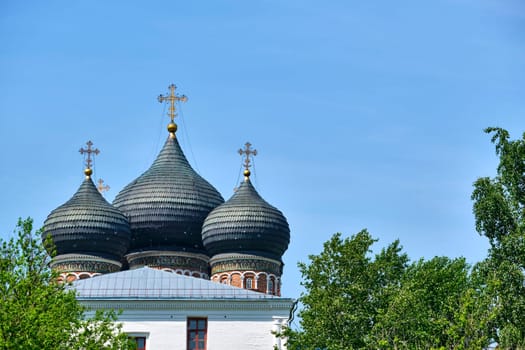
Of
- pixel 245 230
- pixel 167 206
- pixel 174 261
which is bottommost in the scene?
pixel 174 261

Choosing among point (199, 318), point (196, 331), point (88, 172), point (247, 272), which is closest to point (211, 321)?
point (199, 318)

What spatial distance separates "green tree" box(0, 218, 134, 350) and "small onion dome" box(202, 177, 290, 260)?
2291 cm

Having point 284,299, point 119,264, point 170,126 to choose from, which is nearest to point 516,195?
point 284,299

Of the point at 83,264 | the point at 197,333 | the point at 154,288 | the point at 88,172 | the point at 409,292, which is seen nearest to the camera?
the point at 409,292

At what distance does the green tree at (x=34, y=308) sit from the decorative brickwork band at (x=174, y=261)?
2310cm

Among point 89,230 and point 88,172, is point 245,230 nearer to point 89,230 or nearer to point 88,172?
point 89,230

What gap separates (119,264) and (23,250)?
23.6 meters

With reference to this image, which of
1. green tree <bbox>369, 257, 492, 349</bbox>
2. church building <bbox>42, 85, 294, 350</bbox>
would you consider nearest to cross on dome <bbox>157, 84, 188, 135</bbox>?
church building <bbox>42, 85, 294, 350</bbox>

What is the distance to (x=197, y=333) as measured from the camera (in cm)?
3238

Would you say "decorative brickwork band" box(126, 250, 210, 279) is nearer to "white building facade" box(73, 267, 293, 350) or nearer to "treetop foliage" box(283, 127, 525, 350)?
"white building facade" box(73, 267, 293, 350)

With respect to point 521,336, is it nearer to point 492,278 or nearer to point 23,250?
point 492,278

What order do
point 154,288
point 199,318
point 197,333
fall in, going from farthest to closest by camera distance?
point 154,288, point 199,318, point 197,333

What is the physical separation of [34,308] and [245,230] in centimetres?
2535

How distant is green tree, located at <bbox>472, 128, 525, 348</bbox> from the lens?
87.9 feet
